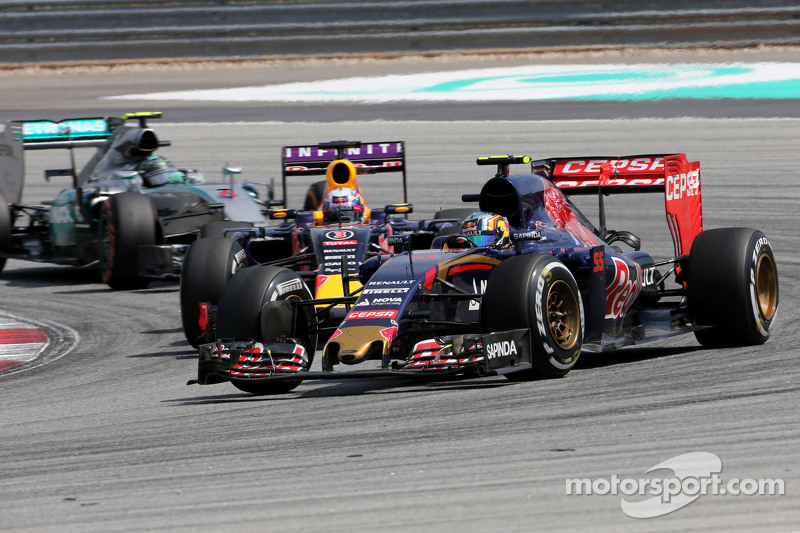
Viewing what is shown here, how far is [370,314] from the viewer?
9.22 meters

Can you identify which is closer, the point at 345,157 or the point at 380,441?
the point at 380,441

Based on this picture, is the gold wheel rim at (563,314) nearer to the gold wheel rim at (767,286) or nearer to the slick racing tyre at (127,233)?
the gold wheel rim at (767,286)

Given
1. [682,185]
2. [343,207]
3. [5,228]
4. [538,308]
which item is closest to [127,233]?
[5,228]

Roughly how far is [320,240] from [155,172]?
22.8ft

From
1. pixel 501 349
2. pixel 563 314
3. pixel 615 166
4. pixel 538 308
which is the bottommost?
pixel 501 349

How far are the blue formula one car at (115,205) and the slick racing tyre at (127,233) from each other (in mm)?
12

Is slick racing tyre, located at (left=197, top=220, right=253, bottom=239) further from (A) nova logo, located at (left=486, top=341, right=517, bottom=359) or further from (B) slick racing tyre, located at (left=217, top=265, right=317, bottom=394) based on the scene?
(A) nova logo, located at (left=486, top=341, right=517, bottom=359)

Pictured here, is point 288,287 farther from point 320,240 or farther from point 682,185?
point 682,185

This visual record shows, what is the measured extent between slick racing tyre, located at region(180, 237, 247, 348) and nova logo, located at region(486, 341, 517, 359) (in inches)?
154

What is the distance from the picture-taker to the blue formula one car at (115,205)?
53.9 ft

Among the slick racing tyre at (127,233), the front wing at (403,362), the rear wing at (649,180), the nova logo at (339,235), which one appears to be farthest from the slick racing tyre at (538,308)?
the slick racing tyre at (127,233)

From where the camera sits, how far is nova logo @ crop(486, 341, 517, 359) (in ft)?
28.3

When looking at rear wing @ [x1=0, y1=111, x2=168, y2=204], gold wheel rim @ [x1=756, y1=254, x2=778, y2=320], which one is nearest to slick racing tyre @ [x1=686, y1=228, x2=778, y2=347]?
gold wheel rim @ [x1=756, y1=254, x2=778, y2=320]

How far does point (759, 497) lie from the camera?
5.89 meters
